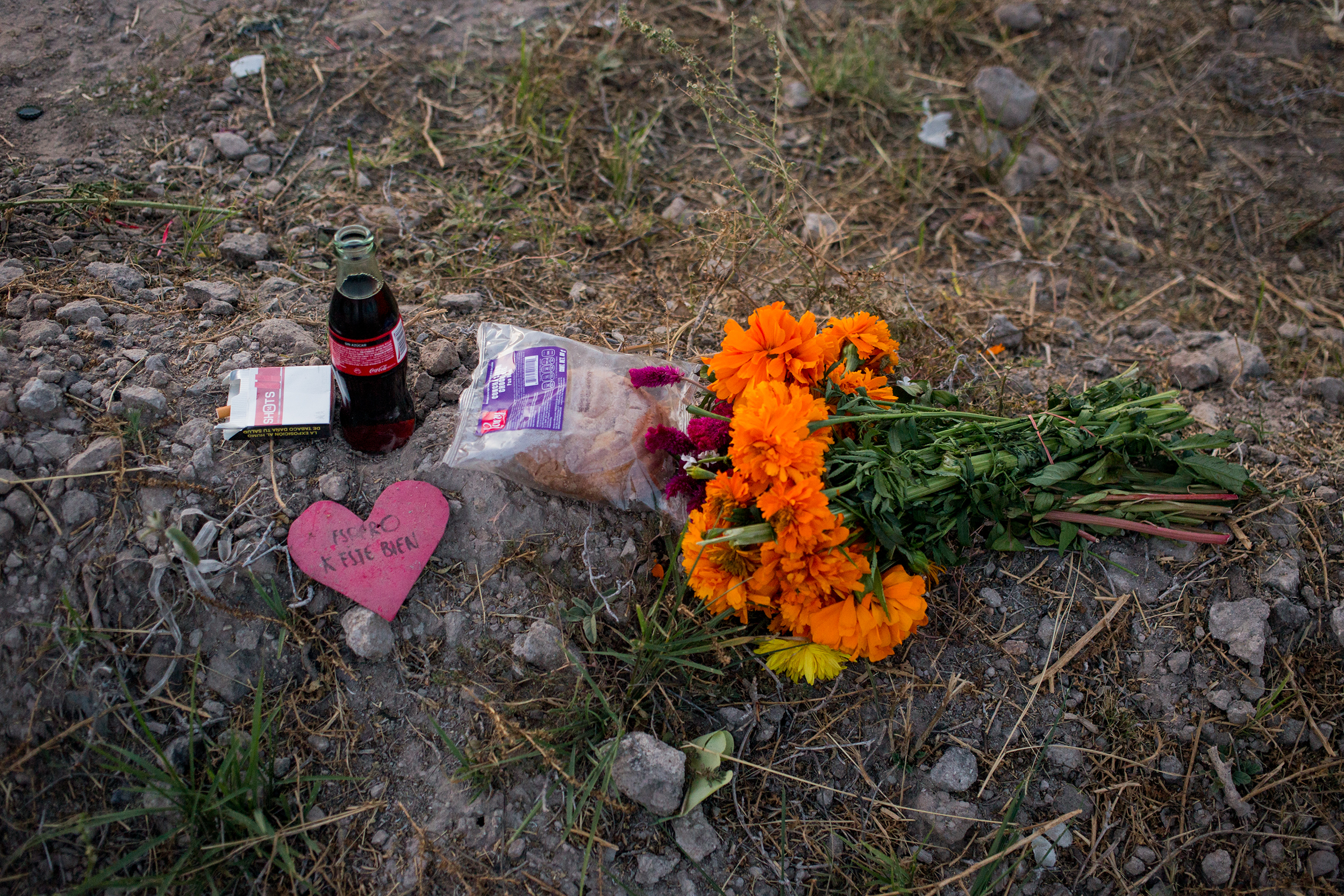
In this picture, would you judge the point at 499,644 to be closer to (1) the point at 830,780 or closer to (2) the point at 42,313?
(1) the point at 830,780

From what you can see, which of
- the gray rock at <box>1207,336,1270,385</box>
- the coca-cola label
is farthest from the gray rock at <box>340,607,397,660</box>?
the gray rock at <box>1207,336,1270,385</box>

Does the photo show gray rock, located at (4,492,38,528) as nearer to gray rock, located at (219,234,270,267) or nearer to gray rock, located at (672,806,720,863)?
gray rock, located at (219,234,270,267)

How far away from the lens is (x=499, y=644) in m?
1.94

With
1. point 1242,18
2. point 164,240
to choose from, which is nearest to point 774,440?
point 164,240

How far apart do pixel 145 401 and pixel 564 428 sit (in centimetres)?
106

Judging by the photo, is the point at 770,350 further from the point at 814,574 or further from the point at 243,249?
the point at 243,249

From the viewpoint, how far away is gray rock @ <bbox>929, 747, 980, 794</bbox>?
1868 millimetres

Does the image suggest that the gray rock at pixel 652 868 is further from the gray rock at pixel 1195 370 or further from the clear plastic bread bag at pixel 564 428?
the gray rock at pixel 1195 370

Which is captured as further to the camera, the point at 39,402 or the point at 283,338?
the point at 283,338

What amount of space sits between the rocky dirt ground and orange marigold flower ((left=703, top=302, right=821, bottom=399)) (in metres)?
0.52

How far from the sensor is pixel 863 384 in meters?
1.99

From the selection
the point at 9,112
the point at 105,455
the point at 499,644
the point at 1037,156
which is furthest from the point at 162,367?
the point at 1037,156

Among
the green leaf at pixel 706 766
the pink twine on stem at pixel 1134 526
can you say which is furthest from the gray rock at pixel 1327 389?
the green leaf at pixel 706 766

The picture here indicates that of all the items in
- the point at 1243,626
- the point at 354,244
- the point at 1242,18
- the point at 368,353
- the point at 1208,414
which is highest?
the point at 1242,18
